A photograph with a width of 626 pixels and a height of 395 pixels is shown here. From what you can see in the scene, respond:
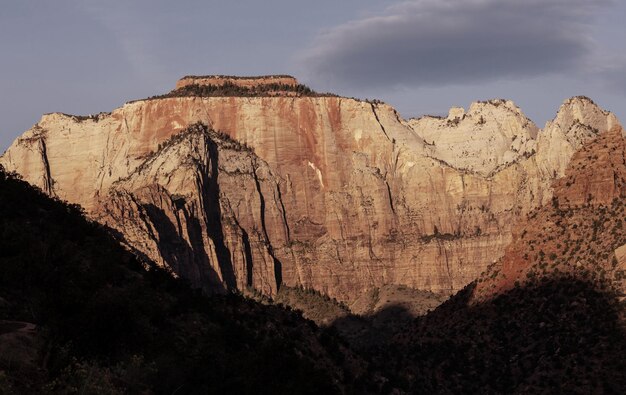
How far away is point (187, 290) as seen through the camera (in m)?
105

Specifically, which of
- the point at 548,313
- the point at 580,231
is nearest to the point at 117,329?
the point at 548,313

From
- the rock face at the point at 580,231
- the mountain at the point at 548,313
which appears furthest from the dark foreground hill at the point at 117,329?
the rock face at the point at 580,231

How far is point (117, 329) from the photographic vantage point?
76.8m

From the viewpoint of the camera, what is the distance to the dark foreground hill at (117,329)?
213ft

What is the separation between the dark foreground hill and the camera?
6506cm

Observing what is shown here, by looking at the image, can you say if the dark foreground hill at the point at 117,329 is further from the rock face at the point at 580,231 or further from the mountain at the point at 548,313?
the rock face at the point at 580,231

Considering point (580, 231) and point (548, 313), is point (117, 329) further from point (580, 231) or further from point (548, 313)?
point (580, 231)

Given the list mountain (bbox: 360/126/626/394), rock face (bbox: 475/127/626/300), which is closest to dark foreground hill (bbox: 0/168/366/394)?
mountain (bbox: 360/126/626/394)

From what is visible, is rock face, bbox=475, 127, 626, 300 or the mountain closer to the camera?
the mountain

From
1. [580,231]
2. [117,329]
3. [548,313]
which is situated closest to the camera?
[117,329]

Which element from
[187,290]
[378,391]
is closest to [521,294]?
[378,391]

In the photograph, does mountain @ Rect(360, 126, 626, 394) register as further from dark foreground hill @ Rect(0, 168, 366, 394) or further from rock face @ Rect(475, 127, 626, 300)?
dark foreground hill @ Rect(0, 168, 366, 394)

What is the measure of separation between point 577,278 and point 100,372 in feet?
227

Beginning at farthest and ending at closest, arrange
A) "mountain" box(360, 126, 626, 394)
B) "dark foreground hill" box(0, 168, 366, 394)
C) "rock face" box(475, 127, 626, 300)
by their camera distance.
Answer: "rock face" box(475, 127, 626, 300)
"mountain" box(360, 126, 626, 394)
"dark foreground hill" box(0, 168, 366, 394)
